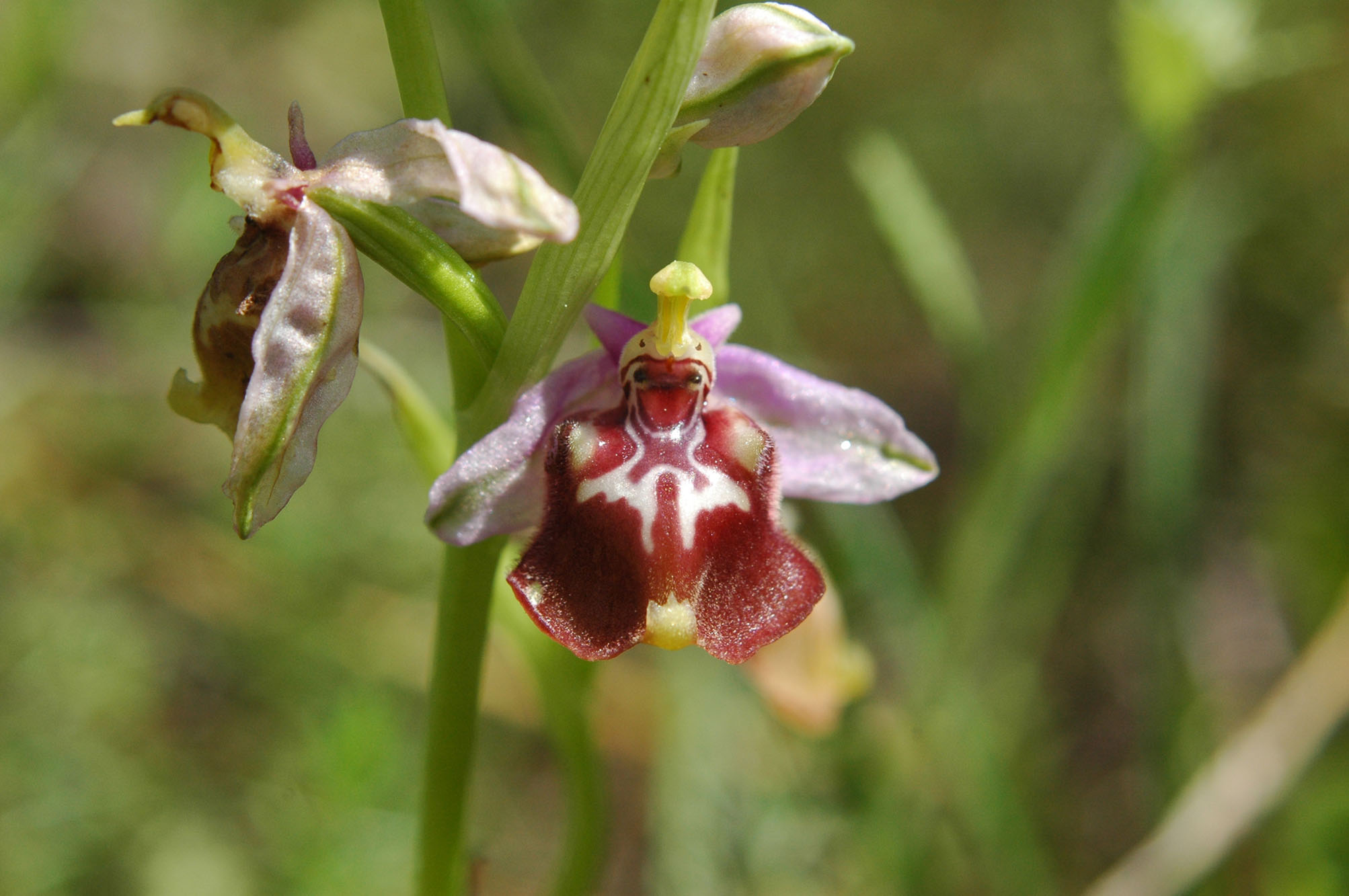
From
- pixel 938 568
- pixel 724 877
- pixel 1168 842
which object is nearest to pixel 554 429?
pixel 724 877

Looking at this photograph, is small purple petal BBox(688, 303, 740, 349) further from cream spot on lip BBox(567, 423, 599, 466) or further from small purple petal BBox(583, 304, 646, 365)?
cream spot on lip BBox(567, 423, 599, 466)

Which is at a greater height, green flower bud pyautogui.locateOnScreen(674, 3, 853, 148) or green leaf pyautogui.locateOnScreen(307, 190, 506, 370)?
green flower bud pyautogui.locateOnScreen(674, 3, 853, 148)

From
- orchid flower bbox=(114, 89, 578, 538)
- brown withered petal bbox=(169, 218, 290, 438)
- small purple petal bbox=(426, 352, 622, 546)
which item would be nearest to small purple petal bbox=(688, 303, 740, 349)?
small purple petal bbox=(426, 352, 622, 546)

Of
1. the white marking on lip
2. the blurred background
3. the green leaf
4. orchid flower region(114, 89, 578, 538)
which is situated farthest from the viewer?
the blurred background

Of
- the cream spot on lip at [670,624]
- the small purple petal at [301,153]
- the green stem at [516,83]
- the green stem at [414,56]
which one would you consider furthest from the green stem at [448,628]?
A: the green stem at [516,83]

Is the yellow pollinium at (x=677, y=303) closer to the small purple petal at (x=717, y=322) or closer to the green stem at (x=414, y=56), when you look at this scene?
the small purple petal at (x=717, y=322)

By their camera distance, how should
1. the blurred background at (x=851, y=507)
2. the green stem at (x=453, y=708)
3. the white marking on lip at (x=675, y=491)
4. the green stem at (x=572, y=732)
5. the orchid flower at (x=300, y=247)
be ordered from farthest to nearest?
1. the blurred background at (x=851, y=507)
2. the green stem at (x=572, y=732)
3. the green stem at (x=453, y=708)
4. the white marking on lip at (x=675, y=491)
5. the orchid flower at (x=300, y=247)

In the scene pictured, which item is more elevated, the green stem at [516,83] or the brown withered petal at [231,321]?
the green stem at [516,83]
